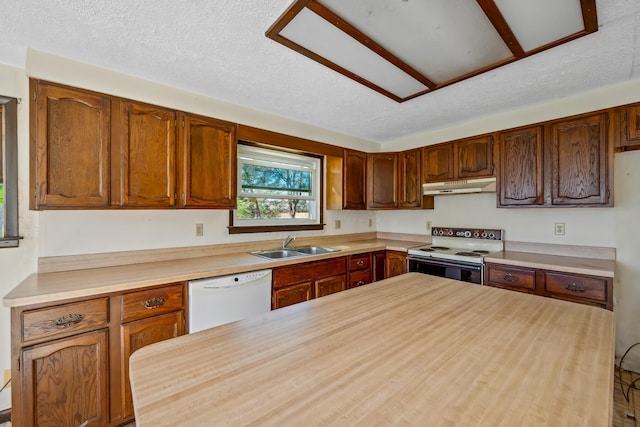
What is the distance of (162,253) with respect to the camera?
224 cm

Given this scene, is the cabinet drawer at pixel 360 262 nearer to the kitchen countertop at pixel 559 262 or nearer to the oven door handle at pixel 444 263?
the oven door handle at pixel 444 263

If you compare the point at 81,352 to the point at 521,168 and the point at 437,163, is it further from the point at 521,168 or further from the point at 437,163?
the point at 521,168

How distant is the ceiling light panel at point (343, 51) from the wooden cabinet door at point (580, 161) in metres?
1.31

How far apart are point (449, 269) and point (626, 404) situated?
4.51 ft

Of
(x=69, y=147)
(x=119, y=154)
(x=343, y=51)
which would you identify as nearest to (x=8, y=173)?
(x=69, y=147)

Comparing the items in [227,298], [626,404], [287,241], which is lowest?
[626,404]

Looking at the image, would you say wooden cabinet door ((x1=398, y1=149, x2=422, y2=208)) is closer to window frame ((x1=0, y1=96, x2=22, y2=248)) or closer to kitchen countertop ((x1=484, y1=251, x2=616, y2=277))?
kitchen countertop ((x1=484, y1=251, x2=616, y2=277))

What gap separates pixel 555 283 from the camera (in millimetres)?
2115

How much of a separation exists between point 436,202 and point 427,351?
115 inches

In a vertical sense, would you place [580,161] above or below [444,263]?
above

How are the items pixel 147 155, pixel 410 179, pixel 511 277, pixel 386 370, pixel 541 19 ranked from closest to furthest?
pixel 386 370 → pixel 541 19 → pixel 147 155 → pixel 511 277 → pixel 410 179

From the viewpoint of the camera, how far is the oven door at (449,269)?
2504mm

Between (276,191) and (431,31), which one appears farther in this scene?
(276,191)

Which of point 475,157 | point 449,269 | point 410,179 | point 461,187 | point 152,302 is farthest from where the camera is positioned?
point 410,179
